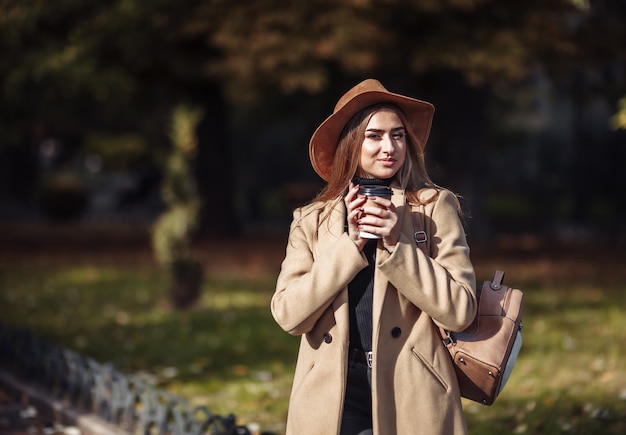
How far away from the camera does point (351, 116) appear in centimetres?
361

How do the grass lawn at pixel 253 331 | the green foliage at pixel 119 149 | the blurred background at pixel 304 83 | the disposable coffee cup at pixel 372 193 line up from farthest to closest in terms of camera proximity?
the green foliage at pixel 119 149, the blurred background at pixel 304 83, the grass lawn at pixel 253 331, the disposable coffee cup at pixel 372 193

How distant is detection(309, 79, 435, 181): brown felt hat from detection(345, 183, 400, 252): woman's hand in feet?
1.06

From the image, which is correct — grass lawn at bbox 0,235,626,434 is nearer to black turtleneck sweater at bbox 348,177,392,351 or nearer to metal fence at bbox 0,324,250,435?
metal fence at bbox 0,324,250,435

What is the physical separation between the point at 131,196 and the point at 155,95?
47.8 ft

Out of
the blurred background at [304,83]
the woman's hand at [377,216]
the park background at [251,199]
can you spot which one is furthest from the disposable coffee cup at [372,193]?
the park background at [251,199]

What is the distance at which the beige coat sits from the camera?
3.37 m

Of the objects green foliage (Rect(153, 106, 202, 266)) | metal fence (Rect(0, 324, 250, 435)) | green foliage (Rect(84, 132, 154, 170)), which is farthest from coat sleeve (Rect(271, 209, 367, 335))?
green foliage (Rect(84, 132, 154, 170))

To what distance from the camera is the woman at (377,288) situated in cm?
338

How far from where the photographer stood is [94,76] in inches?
700

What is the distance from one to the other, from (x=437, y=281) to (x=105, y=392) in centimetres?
423

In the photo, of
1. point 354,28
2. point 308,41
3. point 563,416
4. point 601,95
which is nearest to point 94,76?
point 308,41

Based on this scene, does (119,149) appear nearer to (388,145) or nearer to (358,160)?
(358,160)

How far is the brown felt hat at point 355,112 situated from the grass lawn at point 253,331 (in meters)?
3.38

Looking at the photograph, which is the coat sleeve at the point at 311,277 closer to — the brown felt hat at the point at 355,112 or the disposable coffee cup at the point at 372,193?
the disposable coffee cup at the point at 372,193
